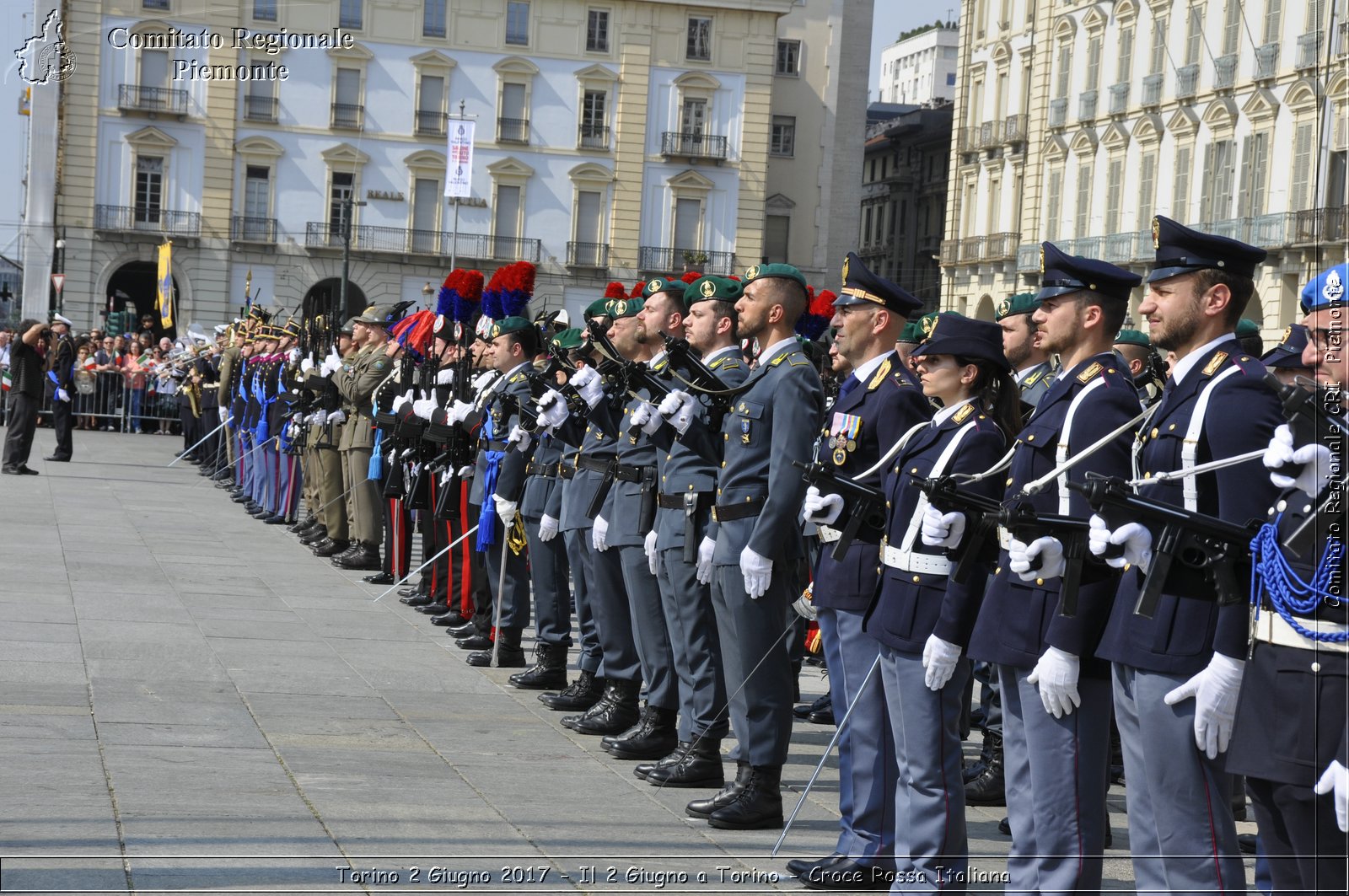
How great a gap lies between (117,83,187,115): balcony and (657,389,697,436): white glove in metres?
48.5

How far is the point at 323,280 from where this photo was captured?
54094 mm

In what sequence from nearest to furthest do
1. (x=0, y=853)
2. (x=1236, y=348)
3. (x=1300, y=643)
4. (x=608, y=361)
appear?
(x=1300, y=643) → (x=1236, y=348) → (x=0, y=853) → (x=608, y=361)

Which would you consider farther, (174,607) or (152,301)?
(152,301)

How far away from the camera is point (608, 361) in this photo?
749 cm

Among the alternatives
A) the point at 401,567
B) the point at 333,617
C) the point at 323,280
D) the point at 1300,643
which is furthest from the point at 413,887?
the point at 323,280

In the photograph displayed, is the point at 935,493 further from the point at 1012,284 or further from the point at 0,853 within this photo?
the point at 1012,284

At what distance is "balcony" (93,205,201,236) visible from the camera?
51.9 meters

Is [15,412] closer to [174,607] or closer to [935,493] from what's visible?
[174,607]

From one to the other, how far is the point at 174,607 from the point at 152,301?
4662 centimetres

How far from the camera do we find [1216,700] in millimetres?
4082

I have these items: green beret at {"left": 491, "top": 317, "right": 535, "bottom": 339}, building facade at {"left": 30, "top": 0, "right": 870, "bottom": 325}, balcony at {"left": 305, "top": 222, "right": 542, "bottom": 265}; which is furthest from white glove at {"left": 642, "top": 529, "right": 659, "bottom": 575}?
balcony at {"left": 305, "top": 222, "right": 542, "bottom": 265}

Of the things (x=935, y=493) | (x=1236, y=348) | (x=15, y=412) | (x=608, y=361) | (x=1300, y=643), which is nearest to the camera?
(x=1300, y=643)

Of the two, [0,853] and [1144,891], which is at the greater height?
[1144,891]

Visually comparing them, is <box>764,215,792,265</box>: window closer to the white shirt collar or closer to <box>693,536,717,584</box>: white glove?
<box>693,536,717,584</box>: white glove
